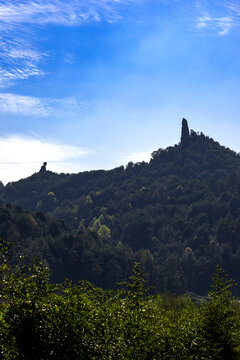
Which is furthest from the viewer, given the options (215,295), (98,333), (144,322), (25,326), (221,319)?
(215,295)

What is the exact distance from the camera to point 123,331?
3519 cm

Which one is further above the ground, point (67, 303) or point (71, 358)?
point (67, 303)

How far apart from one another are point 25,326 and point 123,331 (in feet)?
26.4

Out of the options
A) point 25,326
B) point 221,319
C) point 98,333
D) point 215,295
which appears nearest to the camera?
point 25,326

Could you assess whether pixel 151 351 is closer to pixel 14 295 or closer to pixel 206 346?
pixel 206 346

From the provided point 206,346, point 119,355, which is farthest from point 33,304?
point 206,346

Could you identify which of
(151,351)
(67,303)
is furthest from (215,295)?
(67,303)

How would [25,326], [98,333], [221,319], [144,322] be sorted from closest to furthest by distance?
[25,326], [98,333], [144,322], [221,319]

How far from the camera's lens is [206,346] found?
123ft

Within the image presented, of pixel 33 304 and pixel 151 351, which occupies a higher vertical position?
pixel 33 304

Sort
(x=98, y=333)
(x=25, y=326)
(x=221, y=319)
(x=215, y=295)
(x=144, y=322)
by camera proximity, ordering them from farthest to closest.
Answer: (x=215, y=295) < (x=221, y=319) < (x=144, y=322) < (x=98, y=333) < (x=25, y=326)

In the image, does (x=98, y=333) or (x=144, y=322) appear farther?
(x=144, y=322)

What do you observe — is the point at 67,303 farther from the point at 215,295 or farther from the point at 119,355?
the point at 215,295

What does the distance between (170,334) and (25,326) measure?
12.8 metres
